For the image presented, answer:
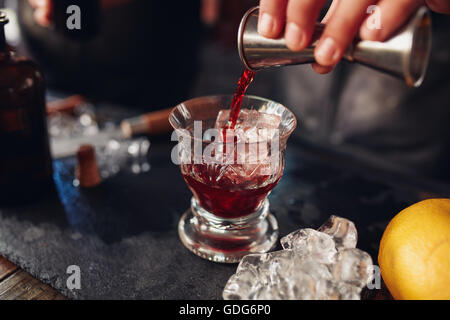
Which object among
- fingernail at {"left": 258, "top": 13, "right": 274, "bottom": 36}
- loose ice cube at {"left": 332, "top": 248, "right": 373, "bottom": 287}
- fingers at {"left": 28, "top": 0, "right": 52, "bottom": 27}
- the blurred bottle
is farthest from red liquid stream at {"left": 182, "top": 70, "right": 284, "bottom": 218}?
fingers at {"left": 28, "top": 0, "right": 52, "bottom": 27}

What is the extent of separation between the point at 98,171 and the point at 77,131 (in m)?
0.40

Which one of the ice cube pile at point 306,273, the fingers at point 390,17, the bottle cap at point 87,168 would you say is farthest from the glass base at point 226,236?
the fingers at point 390,17

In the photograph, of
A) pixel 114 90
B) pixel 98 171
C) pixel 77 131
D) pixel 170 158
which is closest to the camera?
pixel 98 171

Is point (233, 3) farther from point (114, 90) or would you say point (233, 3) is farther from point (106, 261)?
point (106, 261)

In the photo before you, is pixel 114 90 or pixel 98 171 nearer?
pixel 98 171

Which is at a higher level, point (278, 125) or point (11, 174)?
point (278, 125)

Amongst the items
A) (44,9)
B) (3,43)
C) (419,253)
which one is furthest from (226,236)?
(44,9)

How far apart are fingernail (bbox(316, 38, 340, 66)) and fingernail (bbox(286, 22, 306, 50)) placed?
3 cm

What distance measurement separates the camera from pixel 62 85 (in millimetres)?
2252

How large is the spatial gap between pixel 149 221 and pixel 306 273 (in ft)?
1.51

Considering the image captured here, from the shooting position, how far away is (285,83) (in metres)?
2.52

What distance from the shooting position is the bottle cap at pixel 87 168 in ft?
3.81

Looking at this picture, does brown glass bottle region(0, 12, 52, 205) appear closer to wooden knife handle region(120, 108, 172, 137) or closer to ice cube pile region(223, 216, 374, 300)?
wooden knife handle region(120, 108, 172, 137)
